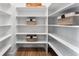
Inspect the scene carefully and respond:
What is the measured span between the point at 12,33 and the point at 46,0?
3.28 m

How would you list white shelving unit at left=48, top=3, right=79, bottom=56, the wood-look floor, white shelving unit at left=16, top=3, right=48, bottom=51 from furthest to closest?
white shelving unit at left=16, top=3, right=48, bottom=51 < the wood-look floor < white shelving unit at left=48, top=3, right=79, bottom=56

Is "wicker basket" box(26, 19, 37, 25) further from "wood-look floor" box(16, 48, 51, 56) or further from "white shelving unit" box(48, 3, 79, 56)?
"wood-look floor" box(16, 48, 51, 56)

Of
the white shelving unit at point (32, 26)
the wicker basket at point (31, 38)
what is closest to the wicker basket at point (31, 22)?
the white shelving unit at point (32, 26)

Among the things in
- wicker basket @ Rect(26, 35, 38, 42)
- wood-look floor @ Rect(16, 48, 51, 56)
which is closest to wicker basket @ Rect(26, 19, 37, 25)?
wicker basket @ Rect(26, 35, 38, 42)

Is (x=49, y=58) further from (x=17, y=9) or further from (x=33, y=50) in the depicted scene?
(x=17, y=9)

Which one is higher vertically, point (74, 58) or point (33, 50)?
point (74, 58)

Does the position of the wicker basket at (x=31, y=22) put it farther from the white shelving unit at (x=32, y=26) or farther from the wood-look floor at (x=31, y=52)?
the wood-look floor at (x=31, y=52)

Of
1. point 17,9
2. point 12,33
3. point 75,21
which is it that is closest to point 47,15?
point 17,9

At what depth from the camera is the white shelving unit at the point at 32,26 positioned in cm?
437

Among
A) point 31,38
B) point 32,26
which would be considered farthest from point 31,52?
point 32,26

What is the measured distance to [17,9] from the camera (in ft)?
14.7

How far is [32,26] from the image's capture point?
4.48 m

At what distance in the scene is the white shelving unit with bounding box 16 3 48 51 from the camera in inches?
172

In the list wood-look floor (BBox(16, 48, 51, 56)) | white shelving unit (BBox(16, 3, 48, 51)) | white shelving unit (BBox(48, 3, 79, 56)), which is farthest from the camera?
white shelving unit (BBox(16, 3, 48, 51))
